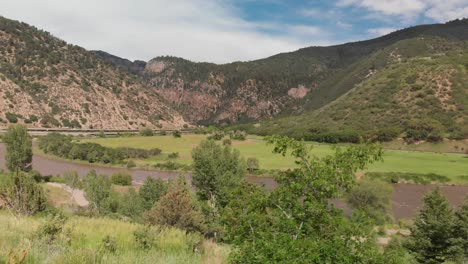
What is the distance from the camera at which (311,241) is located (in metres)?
7.40

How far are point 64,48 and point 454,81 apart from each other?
422ft

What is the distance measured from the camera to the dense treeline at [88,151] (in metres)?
86.1

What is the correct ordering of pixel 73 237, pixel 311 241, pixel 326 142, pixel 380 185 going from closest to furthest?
pixel 311 241, pixel 73 237, pixel 380 185, pixel 326 142

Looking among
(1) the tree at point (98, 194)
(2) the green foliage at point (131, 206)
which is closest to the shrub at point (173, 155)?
(1) the tree at point (98, 194)

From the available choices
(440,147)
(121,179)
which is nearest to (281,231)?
(121,179)

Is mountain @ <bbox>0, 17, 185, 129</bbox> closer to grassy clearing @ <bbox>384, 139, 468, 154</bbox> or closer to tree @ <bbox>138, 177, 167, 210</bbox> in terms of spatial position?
tree @ <bbox>138, 177, 167, 210</bbox>

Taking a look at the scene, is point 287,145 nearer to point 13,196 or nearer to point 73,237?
point 73,237

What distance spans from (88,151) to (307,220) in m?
84.7

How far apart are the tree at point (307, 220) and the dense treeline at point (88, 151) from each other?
81204mm

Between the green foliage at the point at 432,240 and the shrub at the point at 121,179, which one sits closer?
the green foliage at the point at 432,240

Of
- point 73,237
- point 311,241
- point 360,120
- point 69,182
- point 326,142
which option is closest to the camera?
point 311,241

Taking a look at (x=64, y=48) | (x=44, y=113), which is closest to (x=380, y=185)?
(x=44, y=113)

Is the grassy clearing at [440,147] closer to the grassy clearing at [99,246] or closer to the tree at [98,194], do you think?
the tree at [98,194]

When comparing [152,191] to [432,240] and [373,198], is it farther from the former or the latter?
[432,240]
